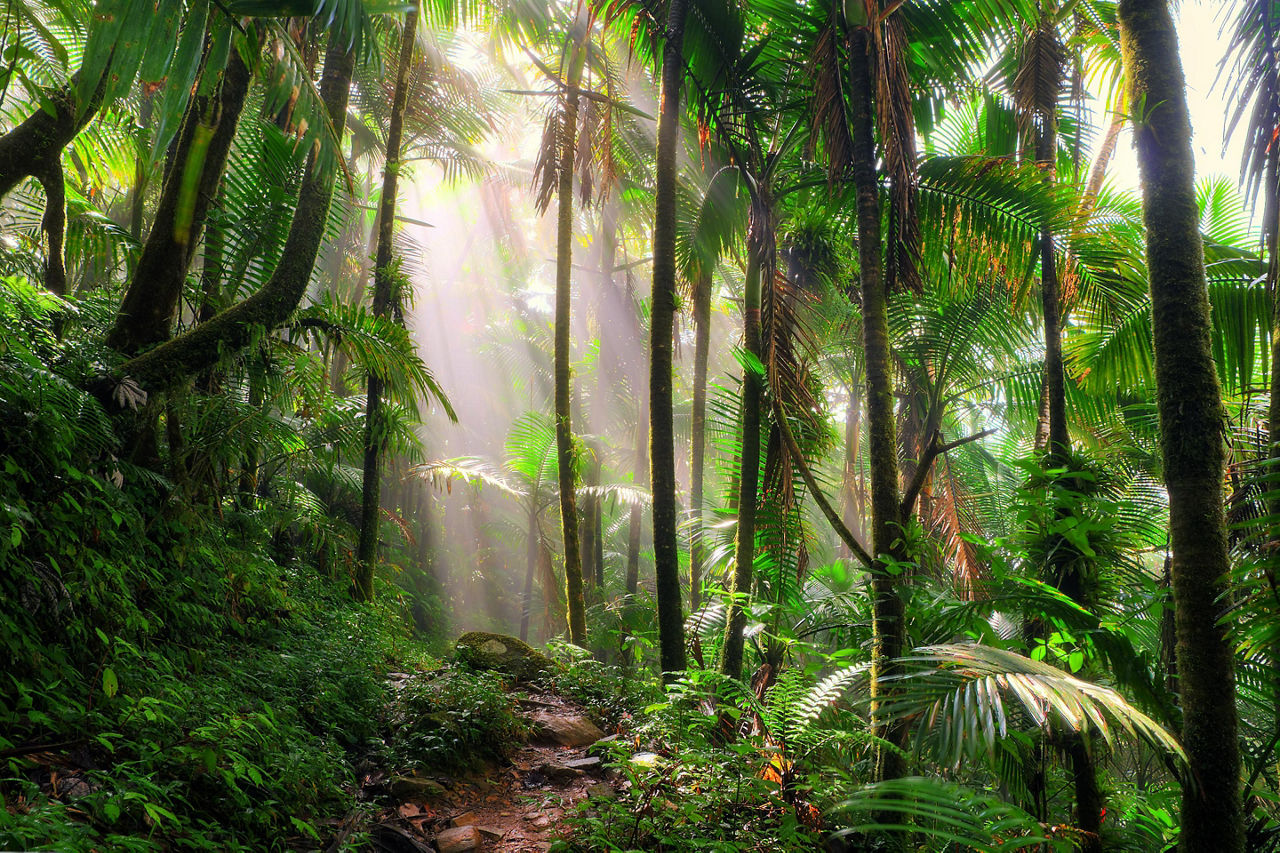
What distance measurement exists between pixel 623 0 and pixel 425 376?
352 centimetres

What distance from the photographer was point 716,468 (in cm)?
602

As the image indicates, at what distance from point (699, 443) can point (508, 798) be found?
6.27 meters

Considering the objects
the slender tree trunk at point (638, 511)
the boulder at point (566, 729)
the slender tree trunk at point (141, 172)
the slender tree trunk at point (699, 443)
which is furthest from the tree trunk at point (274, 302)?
the slender tree trunk at point (638, 511)

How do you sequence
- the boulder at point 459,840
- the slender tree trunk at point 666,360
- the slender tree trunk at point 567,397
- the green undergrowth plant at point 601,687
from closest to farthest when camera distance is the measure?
the boulder at point 459,840 < the slender tree trunk at point 666,360 < the green undergrowth plant at point 601,687 < the slender tree trunk at point 567,397

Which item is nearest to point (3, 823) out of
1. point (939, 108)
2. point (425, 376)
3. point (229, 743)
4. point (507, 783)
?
point (229, 743)

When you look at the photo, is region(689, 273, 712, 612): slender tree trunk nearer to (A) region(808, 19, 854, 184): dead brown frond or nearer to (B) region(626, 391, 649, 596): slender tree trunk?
(A) region(808, 19, 854, 184): dead brown frond

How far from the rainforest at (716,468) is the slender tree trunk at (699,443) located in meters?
0.11

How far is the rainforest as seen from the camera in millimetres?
2588

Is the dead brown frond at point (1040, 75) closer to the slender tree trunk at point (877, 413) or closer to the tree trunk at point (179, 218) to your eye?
the slender tree trunk at point (877, 413)

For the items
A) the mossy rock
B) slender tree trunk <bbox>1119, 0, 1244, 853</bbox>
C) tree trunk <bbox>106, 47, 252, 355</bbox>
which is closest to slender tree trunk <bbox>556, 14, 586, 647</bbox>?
the mossy rock

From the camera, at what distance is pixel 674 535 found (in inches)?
209

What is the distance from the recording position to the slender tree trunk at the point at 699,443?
7.24 m

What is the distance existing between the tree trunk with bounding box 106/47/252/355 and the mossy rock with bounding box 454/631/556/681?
3.84 metres

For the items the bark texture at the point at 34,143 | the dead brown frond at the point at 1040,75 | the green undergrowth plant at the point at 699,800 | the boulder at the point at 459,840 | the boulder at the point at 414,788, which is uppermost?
the dead brown frond at the point at 1040,75
